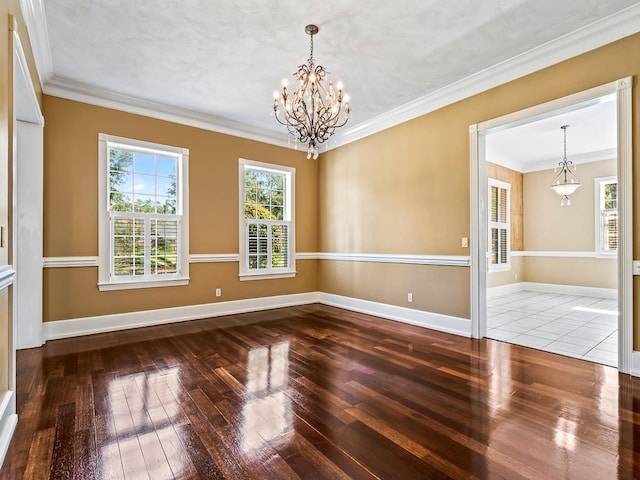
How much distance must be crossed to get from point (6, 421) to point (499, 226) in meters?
8.22

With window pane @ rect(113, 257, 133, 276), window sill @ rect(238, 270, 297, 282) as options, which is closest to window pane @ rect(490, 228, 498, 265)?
window sill @ rect(238, 270, 297, 282)

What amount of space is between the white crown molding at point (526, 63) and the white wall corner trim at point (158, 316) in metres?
3.38

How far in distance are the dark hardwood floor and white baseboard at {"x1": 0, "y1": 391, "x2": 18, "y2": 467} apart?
0.18ft

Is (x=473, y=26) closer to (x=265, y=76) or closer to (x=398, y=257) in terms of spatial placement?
(x=265, y=76)

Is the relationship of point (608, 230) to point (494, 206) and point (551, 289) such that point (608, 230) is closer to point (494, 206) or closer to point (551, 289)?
point (551, 289)

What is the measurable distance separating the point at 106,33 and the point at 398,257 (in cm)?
424

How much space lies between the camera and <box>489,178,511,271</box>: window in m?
7.15

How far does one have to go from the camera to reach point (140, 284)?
4.40 meters

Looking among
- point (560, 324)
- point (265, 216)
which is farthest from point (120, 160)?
point (560, 324)

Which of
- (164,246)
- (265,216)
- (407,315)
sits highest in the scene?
(265,216)

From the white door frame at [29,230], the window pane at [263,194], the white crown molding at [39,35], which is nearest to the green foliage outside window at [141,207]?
the white door frame at [29,230]

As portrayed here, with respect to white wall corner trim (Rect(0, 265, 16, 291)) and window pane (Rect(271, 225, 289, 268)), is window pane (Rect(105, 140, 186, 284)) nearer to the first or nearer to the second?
window pane (Rect(271, 225, 289, 268))

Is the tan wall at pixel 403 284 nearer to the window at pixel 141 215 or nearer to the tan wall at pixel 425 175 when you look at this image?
the tan wall at pixel 425 175

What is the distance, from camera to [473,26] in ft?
9.53
